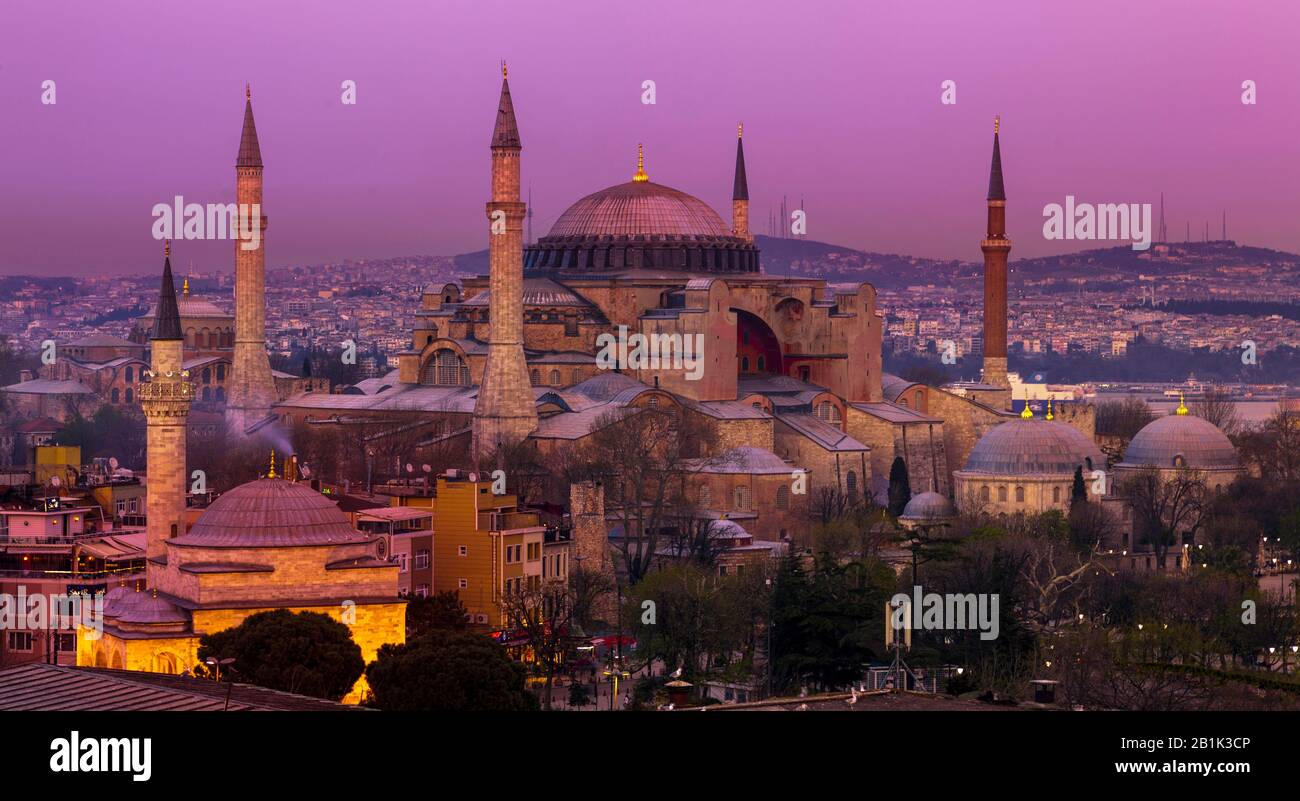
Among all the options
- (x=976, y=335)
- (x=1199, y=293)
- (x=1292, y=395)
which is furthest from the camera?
(x=1199, y=293)

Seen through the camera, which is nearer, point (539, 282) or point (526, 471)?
point (526, 471)

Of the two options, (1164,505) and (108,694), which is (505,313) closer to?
(1164,505)

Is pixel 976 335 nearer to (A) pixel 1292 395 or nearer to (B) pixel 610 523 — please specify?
(A) pixel 1292 395

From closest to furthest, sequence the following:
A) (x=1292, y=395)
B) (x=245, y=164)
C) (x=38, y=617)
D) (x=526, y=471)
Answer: (x=38, y=617)
(x=526, y=471)
(x=245, y=164)
(x=1292, y=395)

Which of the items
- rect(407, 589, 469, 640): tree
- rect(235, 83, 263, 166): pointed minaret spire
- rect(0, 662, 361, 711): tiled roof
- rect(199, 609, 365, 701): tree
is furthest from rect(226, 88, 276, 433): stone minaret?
rect(0, 662, 361, 711): tiled roof

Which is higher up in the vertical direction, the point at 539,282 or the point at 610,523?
the point at 539,282

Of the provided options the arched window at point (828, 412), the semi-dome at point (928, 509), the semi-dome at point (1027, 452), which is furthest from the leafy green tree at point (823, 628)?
the arched window at point (828, 412)

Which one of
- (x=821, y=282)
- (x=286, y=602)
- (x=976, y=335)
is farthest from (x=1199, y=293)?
(x=286, y=602)
